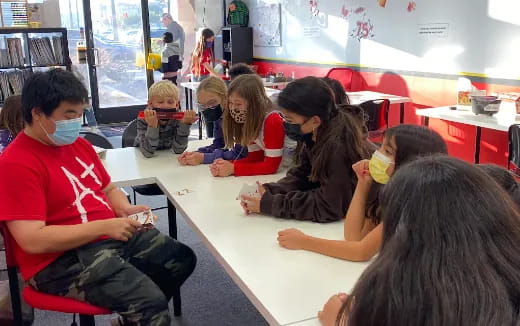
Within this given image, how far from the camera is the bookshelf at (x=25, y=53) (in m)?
5.62

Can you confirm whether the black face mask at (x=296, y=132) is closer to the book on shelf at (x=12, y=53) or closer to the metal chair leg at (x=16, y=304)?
the metal chair leg at (x=16, y=304)

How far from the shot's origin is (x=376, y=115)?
4.58m

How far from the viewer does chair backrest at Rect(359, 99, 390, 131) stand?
4.49 m

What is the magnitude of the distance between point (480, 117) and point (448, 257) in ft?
11.1

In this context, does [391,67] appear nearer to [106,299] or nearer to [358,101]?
[358,101]

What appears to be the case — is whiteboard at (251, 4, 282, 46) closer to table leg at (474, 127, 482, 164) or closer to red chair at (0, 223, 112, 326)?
table leg at (474, 127, 482, 164)

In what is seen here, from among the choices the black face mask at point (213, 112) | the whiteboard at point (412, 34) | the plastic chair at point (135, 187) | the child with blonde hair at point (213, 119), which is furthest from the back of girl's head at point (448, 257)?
the whiteboard at point (412, 34)

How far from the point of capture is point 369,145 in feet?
6.01

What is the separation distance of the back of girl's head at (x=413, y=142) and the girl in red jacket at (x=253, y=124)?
1.00m

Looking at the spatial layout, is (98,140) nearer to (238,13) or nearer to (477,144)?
(477,144)

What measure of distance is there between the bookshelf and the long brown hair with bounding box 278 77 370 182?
4594mm

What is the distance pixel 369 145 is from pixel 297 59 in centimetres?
533

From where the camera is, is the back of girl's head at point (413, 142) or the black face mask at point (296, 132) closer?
the back of girl's head at point (413, 142)

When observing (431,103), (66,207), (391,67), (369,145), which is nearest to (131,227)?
(66,207)
